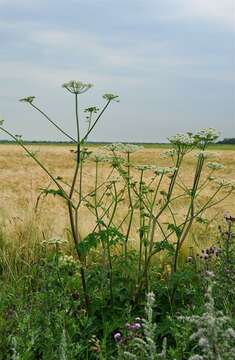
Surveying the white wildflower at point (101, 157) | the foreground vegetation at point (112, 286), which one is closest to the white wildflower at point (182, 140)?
the foreground vegetation at point (112, 286)

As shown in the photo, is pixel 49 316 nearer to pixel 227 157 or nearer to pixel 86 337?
pixel 86 337

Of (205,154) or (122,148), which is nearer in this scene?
(205,154)

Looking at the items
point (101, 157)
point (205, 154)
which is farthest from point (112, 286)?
point (205, 154)

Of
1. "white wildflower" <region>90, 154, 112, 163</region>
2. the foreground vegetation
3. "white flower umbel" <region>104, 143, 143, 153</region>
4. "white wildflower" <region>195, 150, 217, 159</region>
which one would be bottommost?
the foreground vegetation

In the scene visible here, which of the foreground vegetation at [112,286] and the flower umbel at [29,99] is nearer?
the foreground vegetation at [112,286]

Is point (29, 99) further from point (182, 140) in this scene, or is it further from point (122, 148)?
point (182, 140)

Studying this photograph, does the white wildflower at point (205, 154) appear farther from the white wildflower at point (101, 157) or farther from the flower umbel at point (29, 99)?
the flower umbel at point (29, 99)

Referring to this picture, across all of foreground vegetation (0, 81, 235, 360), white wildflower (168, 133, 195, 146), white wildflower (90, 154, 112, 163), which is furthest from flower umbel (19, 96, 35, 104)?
white wildflower (168, 133, 195, 146)

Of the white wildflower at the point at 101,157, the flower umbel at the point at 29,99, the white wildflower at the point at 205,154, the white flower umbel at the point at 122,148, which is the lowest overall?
the white wildflower at the point at 101,157

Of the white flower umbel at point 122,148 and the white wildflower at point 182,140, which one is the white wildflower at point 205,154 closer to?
the white wildflower at point 182,140

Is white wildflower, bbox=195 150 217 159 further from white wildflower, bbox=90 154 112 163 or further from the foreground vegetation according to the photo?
white wildflower, bbox=90 154 112 163

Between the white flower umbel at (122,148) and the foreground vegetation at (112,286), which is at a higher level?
the white flower umbel at (122,148)

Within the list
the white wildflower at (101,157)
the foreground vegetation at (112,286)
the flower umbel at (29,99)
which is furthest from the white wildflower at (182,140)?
the flower umbel at (29,99)

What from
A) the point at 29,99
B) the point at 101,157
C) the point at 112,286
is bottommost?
the point at 112,286
